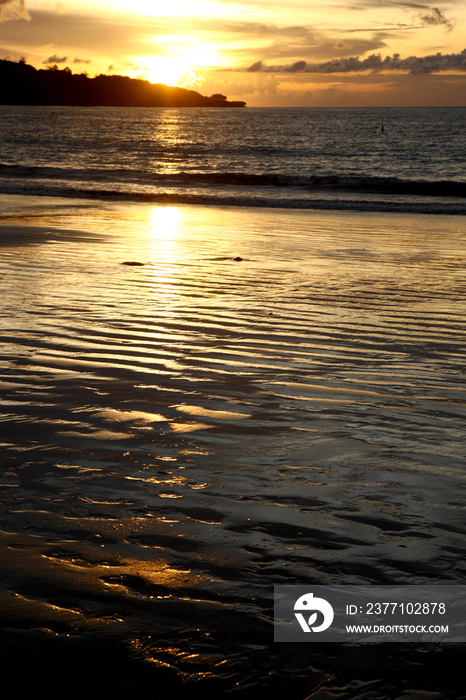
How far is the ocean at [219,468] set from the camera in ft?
6.26

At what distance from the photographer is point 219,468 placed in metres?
3.12

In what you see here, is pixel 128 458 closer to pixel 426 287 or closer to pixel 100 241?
pixel 426 287

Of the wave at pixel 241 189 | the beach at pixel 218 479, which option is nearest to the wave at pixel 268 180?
A: the wave at pixel 241 189

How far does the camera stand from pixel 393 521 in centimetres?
265

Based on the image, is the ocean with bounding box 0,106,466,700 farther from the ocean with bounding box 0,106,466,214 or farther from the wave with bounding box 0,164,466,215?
the ocean with bounding box 0,106,466,214

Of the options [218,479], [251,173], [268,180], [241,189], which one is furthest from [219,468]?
[251,173]

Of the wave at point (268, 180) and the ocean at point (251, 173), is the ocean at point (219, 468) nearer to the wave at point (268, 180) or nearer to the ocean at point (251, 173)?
the ocean at point (251, 173)

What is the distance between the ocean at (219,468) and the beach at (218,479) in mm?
10

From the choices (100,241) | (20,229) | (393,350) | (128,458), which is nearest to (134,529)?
(128,458)

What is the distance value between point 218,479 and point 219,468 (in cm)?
12

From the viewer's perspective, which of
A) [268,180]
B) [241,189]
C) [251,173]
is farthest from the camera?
[251,173]

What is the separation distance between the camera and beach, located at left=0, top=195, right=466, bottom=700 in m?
1.91

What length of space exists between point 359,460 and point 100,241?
364 inches

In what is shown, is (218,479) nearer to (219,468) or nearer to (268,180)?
(219,468)
